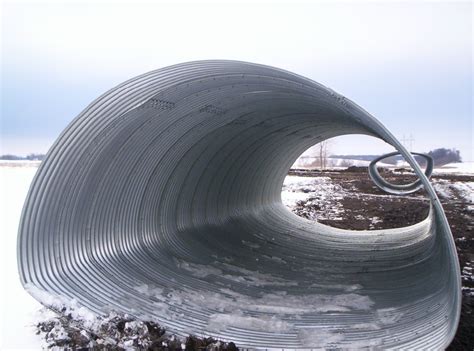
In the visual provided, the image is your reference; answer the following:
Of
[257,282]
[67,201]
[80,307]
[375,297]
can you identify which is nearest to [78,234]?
[67,201]

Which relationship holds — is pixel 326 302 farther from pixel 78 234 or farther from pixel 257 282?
pixel 78 234

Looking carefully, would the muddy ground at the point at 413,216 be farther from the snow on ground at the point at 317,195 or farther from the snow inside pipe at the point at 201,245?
the snow inside pipe at the point at 201,245

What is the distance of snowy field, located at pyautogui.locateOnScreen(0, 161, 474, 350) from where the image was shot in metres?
5.23

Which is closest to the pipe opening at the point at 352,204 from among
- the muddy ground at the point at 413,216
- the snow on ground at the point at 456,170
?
the muddy ground at the point at 413,216

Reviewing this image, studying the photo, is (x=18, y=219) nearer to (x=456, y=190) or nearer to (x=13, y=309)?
(x=13, y=309)

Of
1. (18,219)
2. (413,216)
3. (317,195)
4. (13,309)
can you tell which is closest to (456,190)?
(317,195)

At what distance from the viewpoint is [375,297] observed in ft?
22.2

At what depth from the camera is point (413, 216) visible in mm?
16234

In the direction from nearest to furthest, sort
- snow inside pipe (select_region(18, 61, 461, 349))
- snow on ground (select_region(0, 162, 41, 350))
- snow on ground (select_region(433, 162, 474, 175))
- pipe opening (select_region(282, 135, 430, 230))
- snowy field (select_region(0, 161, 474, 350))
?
snow on ground (select_region(0, 162, 41, 350)) < snowy field (select_region(0, 161, 474, 350)) < snow inside pipe (select_region(18, 61, 461, 349)) < pipe opening (select_region(282, 135, 430, 230)) < snow on ground (select_region(433, 162, 474, 175))

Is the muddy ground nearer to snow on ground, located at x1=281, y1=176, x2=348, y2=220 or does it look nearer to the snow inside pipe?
snow on ground, located at x1=281, y1=176, x2=348, y2=220

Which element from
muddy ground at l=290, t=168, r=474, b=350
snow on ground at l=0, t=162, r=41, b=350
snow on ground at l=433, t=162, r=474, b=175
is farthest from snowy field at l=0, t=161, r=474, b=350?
snow on ground at l=433, t=162, r=474, b=175

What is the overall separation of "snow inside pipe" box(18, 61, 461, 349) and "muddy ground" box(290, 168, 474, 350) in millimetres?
444

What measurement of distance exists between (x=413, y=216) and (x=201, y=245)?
32.7 feet

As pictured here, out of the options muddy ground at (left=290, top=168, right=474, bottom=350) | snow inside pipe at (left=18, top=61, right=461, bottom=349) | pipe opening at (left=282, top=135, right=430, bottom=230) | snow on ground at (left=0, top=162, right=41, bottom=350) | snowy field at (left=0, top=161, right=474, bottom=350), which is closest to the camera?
snow on ground at (left=0, top=162, right=41, bottom=350)
